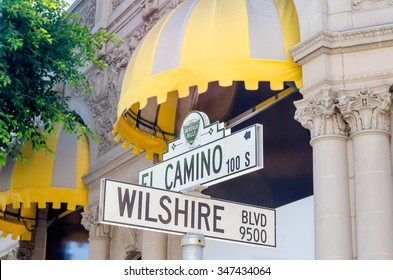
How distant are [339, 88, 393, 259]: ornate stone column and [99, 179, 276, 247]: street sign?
3.81m

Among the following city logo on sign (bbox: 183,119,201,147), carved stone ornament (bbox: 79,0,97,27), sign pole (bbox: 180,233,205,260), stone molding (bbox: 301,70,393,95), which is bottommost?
sign pole (bbox: 180,233,205,260)

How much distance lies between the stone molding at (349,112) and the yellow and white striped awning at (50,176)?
7202 millimetres

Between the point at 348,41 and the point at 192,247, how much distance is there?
18.7ft

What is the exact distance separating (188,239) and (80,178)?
1208cm

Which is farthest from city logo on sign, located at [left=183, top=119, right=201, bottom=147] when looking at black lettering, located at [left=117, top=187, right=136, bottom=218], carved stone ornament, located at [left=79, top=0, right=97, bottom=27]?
carved stone ornament, located at [left=79, top=0, right=97, bottom=27]

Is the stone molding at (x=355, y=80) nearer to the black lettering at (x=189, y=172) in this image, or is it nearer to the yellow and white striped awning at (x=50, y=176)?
the black lettering at (x=189, y=172)

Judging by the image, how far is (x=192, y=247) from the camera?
16.8 ft

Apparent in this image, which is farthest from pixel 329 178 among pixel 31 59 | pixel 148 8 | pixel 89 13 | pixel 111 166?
pixel 89 13

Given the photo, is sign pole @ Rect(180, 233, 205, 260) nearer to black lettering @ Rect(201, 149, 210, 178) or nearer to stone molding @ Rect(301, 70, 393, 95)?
black lettering @ Rect(201, 149, 210, 178)

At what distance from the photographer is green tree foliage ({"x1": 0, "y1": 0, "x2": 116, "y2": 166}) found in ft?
41.1

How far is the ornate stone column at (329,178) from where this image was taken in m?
9.41

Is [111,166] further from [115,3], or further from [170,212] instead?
[170,212]

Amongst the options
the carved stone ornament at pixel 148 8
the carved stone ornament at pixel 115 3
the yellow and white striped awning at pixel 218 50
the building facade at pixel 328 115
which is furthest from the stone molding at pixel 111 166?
the yellow and white striped awning at pixel 218 50
